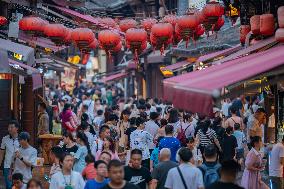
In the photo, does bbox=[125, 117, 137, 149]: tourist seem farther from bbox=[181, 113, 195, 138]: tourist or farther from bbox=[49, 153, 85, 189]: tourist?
bbox=[49, 153, 85, 189]: tourist

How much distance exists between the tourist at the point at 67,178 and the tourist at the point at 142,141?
18.3 feet

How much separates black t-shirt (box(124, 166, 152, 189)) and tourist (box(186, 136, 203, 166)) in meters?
4.36

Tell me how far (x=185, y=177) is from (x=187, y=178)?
3 centimetres

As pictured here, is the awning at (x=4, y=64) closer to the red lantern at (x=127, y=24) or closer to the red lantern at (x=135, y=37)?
the red lantern at (x=135, y=37)

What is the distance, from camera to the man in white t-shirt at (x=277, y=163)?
1712 centimetres

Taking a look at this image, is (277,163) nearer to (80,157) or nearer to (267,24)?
(267,24)

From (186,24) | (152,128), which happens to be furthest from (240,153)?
(186,24)

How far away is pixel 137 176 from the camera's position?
1449cm

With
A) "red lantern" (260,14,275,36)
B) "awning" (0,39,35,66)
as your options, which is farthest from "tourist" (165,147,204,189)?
"awning" (0,39,35,66)

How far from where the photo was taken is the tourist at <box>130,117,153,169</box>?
1981 centimetres

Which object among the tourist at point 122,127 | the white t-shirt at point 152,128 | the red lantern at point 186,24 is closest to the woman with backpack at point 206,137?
the white t-shirt at point 152,128

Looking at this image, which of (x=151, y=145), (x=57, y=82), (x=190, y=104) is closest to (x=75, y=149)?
(x=151, y=145)

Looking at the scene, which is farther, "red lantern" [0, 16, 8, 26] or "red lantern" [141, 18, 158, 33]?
"red lantern" [141, 18, 158, 33]

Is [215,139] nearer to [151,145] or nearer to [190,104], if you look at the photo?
[151,145]
